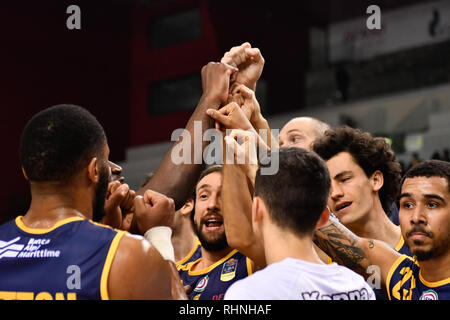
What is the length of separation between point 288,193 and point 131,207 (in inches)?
41.0

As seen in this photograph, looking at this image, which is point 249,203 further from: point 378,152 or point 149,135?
point 149,135

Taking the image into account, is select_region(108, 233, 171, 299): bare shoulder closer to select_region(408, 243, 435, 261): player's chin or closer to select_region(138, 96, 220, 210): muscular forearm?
select_region(138, 96, 220, 210): muscular forearm

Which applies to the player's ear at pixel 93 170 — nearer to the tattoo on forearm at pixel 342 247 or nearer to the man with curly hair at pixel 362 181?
the tattoo on forearm at pixel 342 247

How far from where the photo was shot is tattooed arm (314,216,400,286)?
117 inches

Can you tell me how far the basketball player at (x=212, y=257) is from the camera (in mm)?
3301

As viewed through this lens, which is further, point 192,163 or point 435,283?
point 192,163

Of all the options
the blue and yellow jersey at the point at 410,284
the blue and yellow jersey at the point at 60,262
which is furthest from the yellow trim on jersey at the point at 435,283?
the blue and yellow jersey at the point at 60,262

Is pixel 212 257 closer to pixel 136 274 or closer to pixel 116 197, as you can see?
pixel 116 197

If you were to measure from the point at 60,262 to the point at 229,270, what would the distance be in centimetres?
156

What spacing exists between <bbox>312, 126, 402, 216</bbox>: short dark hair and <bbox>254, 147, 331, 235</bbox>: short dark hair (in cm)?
192

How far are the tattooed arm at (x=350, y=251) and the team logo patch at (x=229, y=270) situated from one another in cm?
60

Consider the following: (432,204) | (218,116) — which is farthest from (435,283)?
(218,116)

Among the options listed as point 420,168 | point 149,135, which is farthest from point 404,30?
point 420,168

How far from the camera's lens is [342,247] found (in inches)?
116
